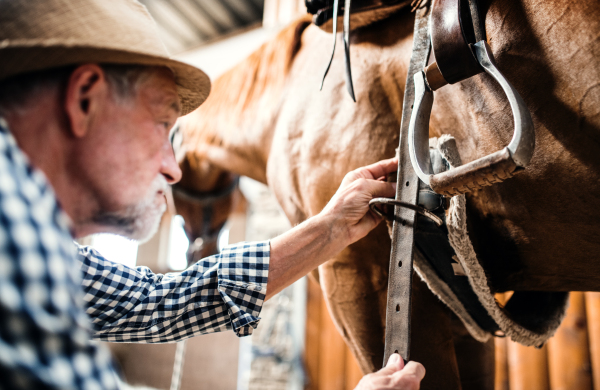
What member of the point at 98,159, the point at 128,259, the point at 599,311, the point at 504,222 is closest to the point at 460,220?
the point at 504,222

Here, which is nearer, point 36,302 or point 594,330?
point 36,302

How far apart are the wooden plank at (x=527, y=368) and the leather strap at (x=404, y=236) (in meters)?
1.39

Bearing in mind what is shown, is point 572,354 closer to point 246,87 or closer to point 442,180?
point 442,180

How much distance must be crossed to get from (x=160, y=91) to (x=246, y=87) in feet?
2.95

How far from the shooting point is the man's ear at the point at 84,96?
46 cm

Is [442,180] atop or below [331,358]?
atop

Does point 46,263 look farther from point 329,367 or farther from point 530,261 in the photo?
point 329,367

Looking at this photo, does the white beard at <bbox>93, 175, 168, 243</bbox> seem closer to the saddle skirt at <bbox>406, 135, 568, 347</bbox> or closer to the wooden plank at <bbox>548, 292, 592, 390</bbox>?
the saddle skirt at <bbox>406, 135, 568, 347</bbox>

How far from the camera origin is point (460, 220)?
2.03 feet

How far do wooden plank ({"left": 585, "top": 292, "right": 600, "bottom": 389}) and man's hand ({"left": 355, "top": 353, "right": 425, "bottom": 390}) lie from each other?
1.33 m

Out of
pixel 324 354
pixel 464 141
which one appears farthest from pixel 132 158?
pixel 324 354

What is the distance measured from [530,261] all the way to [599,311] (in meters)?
1.14

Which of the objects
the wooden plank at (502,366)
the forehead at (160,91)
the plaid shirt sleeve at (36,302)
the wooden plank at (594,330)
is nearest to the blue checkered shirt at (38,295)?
the plaid shirt sleeve at (36,302)

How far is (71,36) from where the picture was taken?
445 mm
